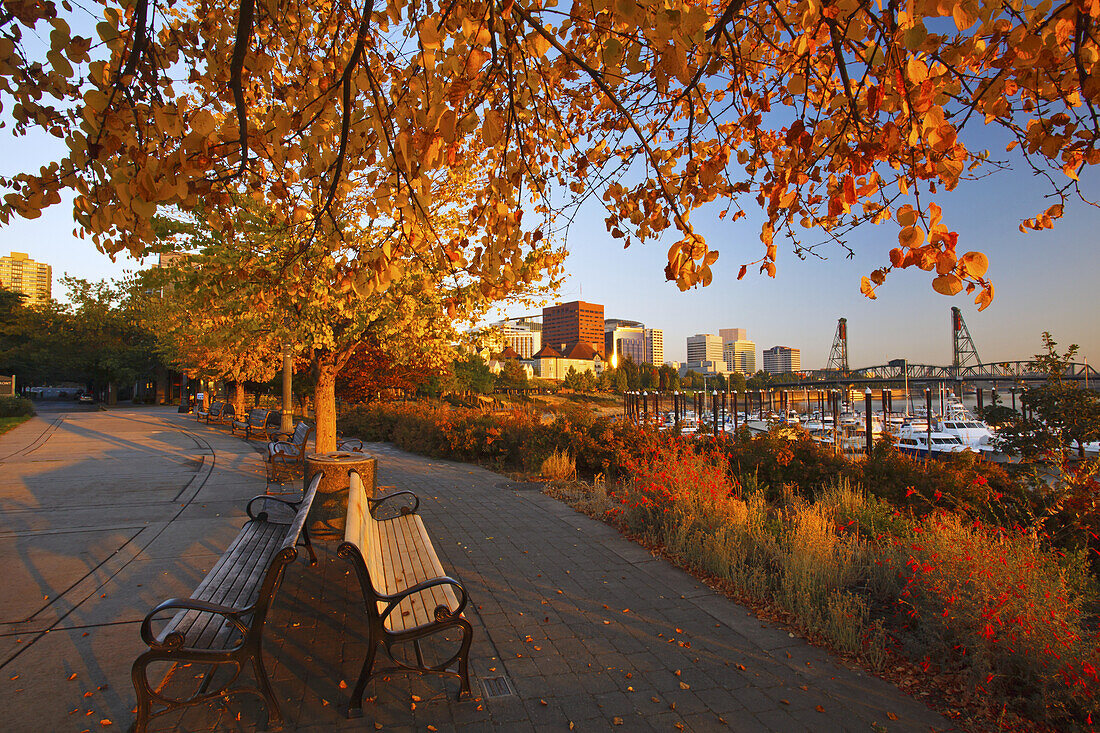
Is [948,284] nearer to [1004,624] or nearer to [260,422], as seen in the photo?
[1004,624]

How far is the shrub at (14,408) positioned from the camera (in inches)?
1007

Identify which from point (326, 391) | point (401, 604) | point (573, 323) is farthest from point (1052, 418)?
point (573, 323)

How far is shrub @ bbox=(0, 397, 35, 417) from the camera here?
2558 centimetres


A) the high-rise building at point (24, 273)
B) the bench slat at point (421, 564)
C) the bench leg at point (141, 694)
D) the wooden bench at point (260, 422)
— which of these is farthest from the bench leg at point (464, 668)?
the high-rise building at point (24, 273)

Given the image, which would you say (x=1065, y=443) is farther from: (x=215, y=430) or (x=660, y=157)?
(x=215, y=430)

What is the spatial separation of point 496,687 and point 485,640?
23.3 inches

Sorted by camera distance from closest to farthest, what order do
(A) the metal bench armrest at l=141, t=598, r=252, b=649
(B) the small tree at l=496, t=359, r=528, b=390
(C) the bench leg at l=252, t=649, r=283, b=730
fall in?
(A) the metal bench armrest at l=141, t=598, r=252, b=649 < (C) the bench leg at l=252, t=649, r=283, b=730 < (B) the small tree at l=496, t=359, r=528, b=390

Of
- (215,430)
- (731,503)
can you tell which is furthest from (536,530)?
(215,430)

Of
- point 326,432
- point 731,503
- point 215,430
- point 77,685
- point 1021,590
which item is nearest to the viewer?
point 77,685

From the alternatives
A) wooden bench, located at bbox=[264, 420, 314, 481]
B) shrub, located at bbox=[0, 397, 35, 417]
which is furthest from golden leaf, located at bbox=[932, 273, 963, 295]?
shrub, located at bbox=[0, 397, 35, 417]

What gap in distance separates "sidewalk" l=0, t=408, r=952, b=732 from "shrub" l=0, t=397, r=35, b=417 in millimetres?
Answer: 25501

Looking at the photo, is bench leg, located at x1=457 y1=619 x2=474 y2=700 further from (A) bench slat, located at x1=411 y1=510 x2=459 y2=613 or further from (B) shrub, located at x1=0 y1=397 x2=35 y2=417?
(B) shrub, located at x1=0 y1=397 x2=35 y2=417

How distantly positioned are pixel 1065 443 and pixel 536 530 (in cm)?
721

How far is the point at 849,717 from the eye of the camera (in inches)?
116
